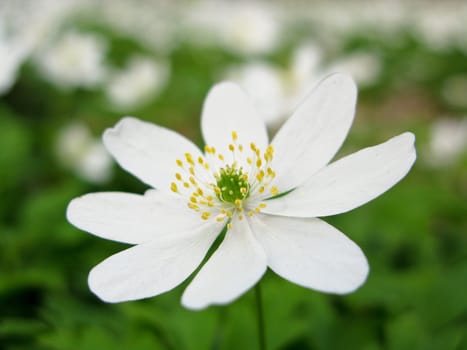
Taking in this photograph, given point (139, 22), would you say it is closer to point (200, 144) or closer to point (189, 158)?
point (200, 144)

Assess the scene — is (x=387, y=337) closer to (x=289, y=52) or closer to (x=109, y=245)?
(x=109, y=245)

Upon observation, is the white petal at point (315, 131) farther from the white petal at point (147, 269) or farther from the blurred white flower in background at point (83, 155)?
the blurred white flower in background at point (83, 155)

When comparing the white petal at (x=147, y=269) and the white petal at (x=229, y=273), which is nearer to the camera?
the white petal at (x=229, y=273)

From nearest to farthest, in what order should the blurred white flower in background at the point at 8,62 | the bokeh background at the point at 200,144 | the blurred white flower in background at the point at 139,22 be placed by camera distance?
the bokeh background at the point at 200,144 → the blurred white flower in background at the point at 8,62 → the blurred white flower in background at the point at 139,22

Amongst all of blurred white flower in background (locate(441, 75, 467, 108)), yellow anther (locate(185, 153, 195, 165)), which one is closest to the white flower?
yellow anther (locate(185, 153, 195, 165))

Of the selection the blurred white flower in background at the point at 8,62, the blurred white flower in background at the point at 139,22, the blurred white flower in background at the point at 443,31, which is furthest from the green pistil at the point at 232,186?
the blurred white flower in background at the point at 443,31

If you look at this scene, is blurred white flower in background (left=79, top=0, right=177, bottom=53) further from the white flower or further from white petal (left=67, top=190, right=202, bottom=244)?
white petal (left=67, top=190, right=202, bottom=244)

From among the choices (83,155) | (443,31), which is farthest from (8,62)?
(443,31)
